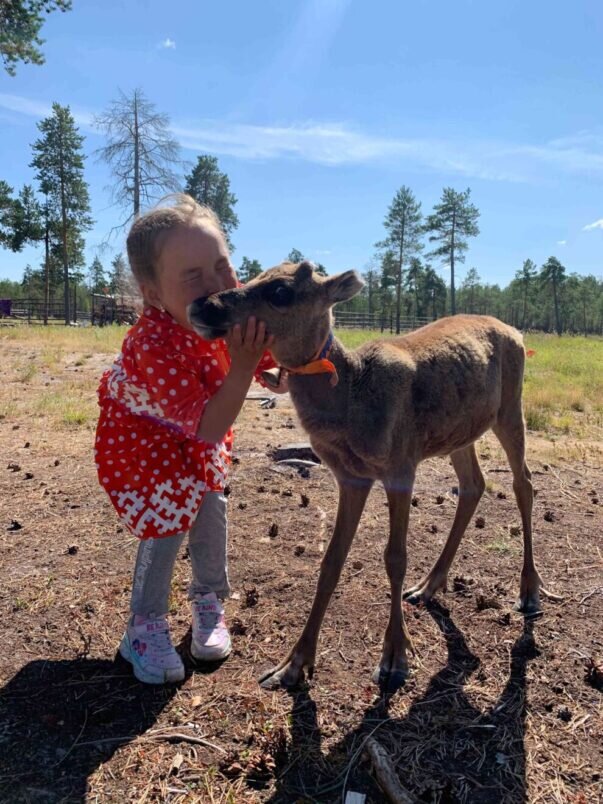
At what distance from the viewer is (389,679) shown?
3168mm

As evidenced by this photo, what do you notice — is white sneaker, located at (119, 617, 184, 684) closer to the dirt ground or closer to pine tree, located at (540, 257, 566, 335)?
the dirt ground

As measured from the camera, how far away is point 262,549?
15.4 ft

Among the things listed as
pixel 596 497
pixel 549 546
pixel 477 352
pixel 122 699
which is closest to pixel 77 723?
pixel 122 699

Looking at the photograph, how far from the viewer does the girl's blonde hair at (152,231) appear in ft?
10.3

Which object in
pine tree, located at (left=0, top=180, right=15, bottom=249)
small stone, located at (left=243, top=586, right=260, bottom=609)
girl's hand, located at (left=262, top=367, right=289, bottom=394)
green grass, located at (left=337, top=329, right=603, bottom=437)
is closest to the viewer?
girl's hand, located at (left=262, top=367, right=289, bottom=394)

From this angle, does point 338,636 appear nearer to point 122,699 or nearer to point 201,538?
point 201,538

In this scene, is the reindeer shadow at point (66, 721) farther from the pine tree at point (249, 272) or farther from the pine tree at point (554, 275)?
the pine tree at point (554, 275)

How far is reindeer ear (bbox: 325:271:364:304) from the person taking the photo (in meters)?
3.18

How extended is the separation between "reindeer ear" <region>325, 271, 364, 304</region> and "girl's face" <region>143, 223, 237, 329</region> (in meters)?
0.59

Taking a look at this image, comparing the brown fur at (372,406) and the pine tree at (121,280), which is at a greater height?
the pine tree at (121,280)

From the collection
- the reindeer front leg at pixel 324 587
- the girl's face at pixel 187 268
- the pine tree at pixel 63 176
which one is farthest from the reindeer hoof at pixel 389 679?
the pine tree at pixel 63 176

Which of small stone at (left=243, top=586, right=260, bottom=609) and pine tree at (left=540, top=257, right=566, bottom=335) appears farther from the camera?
pine tree at (left=540, top=257, right=566, bottom=335)

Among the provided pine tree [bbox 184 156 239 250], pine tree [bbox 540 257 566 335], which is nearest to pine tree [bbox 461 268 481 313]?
pine tree [bbox 540 257 566 335]

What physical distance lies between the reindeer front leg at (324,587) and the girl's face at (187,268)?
1370 mm
